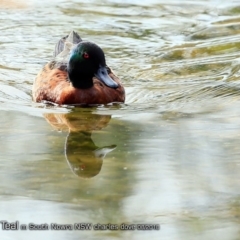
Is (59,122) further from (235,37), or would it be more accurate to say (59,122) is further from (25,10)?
(25,10)

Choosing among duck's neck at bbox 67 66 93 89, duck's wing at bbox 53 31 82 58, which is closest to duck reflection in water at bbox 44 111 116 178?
duck's neck at bbox 67 66 93 89

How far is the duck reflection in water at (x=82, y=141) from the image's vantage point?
20.8ft

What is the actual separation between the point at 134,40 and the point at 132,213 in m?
7.31

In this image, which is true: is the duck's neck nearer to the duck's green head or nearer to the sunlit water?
the duck's green head

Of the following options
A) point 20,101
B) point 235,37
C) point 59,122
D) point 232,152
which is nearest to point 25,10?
point 235,37

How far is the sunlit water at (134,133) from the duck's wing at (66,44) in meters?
0.43

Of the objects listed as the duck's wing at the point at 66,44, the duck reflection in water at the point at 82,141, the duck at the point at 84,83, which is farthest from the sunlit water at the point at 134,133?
the duck's wing at the point at 66,44

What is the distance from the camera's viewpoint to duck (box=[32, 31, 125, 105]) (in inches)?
362

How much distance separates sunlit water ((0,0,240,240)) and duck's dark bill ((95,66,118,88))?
0.26 metres

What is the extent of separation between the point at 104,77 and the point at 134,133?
188 cm

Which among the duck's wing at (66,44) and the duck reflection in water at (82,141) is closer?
the duck reflection in water at (82,141)

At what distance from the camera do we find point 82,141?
7234 mm

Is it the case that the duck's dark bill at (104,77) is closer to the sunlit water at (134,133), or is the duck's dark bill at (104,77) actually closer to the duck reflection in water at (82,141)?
the sunlit water at (134,133)

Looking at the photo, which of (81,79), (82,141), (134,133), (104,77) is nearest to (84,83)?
(81,79)
